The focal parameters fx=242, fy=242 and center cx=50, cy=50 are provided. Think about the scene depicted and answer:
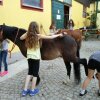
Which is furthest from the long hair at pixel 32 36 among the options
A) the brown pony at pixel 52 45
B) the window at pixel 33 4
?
the window at pixel 33 4

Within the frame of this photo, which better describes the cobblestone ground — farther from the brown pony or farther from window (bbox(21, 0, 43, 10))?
window (bbox(21, 0, 43, 10))

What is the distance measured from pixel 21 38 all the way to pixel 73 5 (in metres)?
12.9

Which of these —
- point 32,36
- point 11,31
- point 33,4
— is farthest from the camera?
point 33,4

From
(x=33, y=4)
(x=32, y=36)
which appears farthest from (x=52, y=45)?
(x=33, y=4)

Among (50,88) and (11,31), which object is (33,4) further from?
(50,88)

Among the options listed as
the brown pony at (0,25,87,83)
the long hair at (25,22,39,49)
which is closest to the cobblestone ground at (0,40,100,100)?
the brown pony at (0,25,87,83)

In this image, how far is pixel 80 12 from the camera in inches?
783

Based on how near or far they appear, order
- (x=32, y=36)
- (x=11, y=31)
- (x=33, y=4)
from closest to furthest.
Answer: (x=32, y=36), (x=11, y=31), (x=33, y=4)

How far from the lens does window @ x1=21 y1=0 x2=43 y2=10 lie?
10024 mm

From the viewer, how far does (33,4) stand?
1078 centimetres

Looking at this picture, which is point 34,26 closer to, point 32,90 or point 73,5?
point 32,90

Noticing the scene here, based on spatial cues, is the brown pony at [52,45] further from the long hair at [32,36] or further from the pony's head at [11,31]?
the long hair at [32,36]

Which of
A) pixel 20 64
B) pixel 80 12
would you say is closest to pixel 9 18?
pixel 20 64

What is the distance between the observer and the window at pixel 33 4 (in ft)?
32.9
